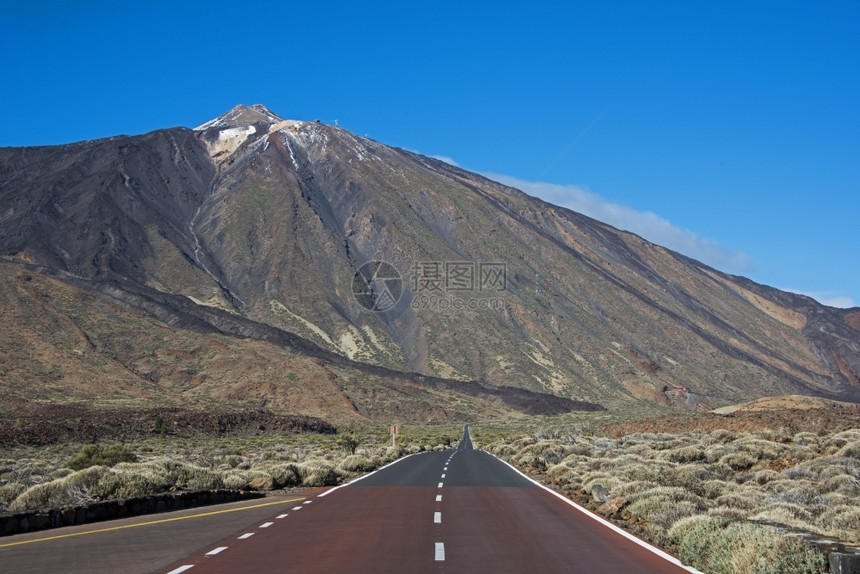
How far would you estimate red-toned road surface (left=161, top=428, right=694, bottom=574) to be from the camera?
10078 millimetres

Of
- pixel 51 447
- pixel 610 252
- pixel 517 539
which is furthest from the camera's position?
pixel 610 252

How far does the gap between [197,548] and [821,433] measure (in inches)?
1154

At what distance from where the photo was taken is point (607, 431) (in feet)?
174

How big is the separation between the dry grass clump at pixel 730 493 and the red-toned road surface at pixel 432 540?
632 millimetres

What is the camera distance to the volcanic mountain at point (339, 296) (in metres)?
89.7

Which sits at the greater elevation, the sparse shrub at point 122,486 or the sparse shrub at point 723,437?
the sparse shrub at point 122,486

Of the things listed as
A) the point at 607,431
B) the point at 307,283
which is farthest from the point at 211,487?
the point at 307,283

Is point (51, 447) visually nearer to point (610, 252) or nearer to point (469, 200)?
point (469, 200)

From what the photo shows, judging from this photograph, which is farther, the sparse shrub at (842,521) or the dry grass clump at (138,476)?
the dry grass clump at (138,476)

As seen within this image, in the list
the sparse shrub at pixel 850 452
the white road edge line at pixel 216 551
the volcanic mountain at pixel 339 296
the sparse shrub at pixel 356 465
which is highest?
the volcanic mountain at pixel 339 296

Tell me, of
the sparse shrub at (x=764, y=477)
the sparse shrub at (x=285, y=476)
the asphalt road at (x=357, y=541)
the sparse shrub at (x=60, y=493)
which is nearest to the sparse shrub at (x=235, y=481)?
the sparse shrub at (x=285, y=476)

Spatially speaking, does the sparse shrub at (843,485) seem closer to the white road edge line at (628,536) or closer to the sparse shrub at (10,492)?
the white road edge line at (628,536)

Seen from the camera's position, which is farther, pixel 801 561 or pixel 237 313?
pixel 237 313

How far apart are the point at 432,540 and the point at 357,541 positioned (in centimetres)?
108
